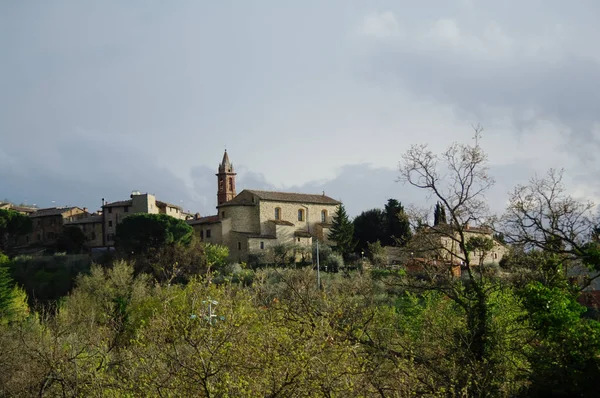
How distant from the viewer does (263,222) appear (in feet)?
207

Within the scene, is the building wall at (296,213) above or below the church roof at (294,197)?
below

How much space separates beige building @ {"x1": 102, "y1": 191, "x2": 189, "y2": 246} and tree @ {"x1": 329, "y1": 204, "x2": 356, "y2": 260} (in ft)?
52.5

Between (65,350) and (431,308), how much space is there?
10.9 m

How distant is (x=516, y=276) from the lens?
16609 mm

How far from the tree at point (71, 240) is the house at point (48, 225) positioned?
2.31 m

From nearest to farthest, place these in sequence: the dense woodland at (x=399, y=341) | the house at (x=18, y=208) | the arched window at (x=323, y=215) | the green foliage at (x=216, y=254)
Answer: the dense woodland at (x=399, y=341) → the green foliage at (x=216, y=254) → the arched window at (x=323, y=215) → the house at (x=18, y=208)

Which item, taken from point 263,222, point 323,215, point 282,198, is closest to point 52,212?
point 263,222

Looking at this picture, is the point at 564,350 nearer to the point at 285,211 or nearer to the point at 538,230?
the point at 538,230

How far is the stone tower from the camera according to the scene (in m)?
71.4

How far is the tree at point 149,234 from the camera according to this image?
56.2 metres

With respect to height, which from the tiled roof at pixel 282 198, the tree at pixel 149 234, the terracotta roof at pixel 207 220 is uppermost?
the tiled roof at pixel 282 198

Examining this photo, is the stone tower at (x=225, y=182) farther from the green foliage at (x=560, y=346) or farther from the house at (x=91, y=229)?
the green foliage at (x=560, y=346)

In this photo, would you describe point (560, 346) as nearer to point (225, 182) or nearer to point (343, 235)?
point (343, 235)

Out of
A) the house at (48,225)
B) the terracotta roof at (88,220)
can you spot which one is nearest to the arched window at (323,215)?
the terracotta roof at (88,220)
